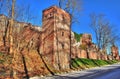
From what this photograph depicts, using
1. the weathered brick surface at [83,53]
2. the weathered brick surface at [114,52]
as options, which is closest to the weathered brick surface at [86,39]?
the weathered brick surface at [83,53]

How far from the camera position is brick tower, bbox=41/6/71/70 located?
77.9 feet

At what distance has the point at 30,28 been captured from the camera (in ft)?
95.8

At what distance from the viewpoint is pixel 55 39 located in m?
24.0

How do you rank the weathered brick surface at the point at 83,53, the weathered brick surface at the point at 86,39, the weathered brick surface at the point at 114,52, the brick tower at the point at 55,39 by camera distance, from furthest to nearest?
the weathered brick surface at the point at 114,52 < the weathered brick surface at the point at 86,39 < the weathered brick surface at the point at 83,53 < the brick tower at the point at 55,39

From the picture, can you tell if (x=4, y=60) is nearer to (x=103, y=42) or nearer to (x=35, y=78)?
(x=35, y=78)

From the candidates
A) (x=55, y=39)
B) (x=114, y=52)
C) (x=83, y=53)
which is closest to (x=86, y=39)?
(x=83, y=53)

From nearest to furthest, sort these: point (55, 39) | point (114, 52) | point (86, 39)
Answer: point (55, 39) < point (86, 39) < point (114, 52)

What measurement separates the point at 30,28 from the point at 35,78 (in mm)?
13556

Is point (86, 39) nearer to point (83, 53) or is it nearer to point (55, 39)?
point (83, 53)

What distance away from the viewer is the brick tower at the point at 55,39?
935 inches

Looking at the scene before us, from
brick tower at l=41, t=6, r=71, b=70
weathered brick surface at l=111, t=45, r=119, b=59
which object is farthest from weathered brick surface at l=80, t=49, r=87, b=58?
weathered brick surface at l=111, t=45, r=119, b=59

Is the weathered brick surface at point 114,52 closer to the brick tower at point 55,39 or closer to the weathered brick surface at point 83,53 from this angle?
the weathered brick surface at point 83,53

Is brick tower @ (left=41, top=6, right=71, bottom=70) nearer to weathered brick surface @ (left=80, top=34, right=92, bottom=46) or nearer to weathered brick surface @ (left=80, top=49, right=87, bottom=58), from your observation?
weathered brick surface @ (left=80, top=49, right=87, bottom=58)

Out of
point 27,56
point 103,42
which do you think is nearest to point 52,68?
point 27,56
